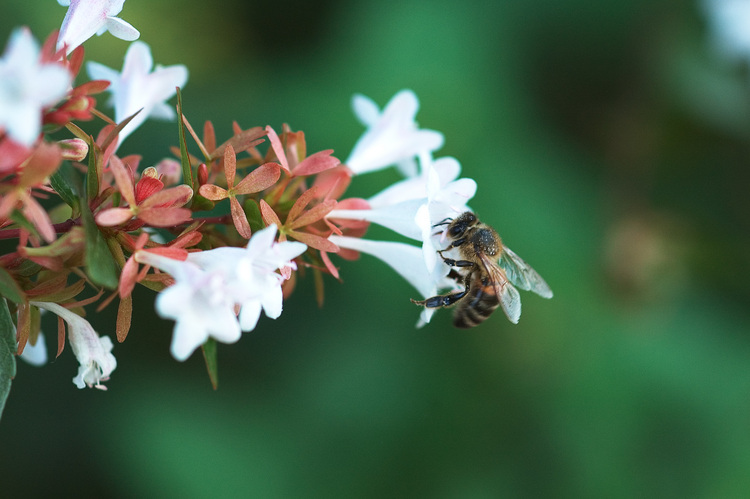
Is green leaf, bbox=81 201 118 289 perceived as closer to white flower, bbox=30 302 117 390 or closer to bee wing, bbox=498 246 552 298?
white flower, bbox=30 302 117 390

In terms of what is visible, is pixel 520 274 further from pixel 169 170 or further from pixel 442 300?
pixel 169 170

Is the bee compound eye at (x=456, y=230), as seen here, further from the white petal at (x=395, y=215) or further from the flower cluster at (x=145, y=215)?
the white petal at (x=395, y=215)

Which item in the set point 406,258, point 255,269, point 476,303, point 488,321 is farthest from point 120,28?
point 488,321

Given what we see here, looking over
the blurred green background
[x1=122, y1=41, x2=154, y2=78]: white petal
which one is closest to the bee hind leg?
[x1=122, y1=41, x2=154, y2=78]: white petal

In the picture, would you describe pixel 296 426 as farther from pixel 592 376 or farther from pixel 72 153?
pixel 72 153

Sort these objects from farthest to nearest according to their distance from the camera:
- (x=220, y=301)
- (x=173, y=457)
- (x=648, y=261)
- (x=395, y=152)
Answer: (x=648, y=261), (x=173, y=457), (x=395, y=152), (x=220, y=301)

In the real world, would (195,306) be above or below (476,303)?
above

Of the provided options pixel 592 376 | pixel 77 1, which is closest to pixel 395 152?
pixel 77 1
